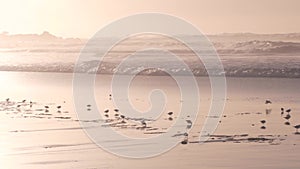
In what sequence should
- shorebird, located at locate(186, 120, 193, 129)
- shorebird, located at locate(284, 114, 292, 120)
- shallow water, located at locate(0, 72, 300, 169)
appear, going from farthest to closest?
shorebird, located at locate(284, 114, 292, 120), shorebird, located at locate(186, 120, 193, 129), shallow water, located at locate(0, 72, 300, 169)

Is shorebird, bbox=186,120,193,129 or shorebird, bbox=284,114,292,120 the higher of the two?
shorebird, bbox=284,114,292,120

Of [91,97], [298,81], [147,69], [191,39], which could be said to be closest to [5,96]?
[91,97]

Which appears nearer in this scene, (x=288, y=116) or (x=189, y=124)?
(x=189, y=124)

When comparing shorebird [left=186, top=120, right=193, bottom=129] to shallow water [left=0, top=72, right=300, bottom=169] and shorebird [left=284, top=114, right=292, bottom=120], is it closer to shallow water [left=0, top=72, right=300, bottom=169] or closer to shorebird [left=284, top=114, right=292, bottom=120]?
shallow water [left=0, top=72, right=300, bottom=169]

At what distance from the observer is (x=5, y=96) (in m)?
12.8

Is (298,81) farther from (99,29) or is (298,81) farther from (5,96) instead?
(5,96)

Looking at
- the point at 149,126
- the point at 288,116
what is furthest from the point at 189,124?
the point at 288,116

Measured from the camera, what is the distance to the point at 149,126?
10773 mm

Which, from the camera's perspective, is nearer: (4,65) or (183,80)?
(183,80)

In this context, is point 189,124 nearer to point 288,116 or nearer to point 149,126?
point 149,126

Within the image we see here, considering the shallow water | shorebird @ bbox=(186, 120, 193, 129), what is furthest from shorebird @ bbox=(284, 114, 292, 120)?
shorebird @ bbox=(186, 120, 193, 129)

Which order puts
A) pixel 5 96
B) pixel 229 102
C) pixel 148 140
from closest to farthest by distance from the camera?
pixel 148 140 < pixel 229 102 < pixel 5 96

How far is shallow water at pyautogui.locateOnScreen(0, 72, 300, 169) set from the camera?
9.63 metres

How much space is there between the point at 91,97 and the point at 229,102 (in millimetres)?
2253
